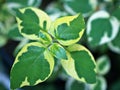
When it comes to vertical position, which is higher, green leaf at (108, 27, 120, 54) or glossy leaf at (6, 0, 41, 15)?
glossy leaf at (6, 0, 41, 15)

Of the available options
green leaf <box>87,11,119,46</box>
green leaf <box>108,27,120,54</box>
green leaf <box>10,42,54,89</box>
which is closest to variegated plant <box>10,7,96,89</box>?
green leaf <box>10,42,54,89</box>

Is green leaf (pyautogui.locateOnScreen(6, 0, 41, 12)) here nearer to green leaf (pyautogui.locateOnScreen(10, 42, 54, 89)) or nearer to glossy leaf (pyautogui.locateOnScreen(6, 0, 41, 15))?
glossy leaf (pyautogui.locateOnScreen(6, 0, 41, 15))

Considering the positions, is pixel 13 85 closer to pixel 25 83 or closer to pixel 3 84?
pixel 25 83

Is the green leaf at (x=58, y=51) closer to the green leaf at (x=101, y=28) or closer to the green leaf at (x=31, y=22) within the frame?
the green leaf at (x=31, y=22)

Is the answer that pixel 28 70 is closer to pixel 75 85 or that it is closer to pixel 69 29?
pixel 69 29

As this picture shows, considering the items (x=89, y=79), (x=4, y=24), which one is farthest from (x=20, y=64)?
(x=4, y=24)

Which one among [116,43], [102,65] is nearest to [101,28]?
[116,43]
